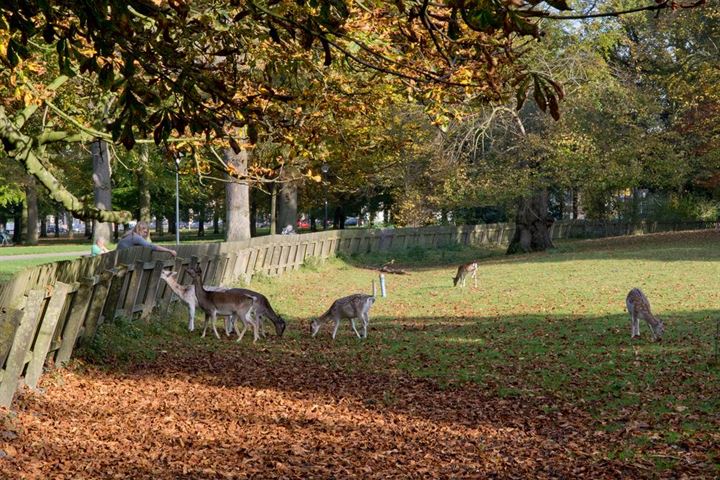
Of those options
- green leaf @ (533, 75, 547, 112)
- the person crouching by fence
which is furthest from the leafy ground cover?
green leaf @ (533, 75, 547, 112)

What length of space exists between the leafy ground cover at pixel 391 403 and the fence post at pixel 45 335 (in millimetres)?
239

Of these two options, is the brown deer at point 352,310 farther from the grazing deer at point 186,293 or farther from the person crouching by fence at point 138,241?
the person crouching by fence at point 138,241

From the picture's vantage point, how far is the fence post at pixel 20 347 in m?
9.61

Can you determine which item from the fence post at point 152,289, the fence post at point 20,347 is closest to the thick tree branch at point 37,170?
the fence post at point 152,289

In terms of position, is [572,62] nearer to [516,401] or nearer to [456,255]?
[456,255]

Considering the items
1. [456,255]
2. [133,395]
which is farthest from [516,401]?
[456,255]

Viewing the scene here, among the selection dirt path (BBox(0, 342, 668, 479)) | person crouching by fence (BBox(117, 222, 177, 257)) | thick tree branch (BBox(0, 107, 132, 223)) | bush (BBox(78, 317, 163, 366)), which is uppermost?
thick tree branch (BBox(0, 107, 132, 223))

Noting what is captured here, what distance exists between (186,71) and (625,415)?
5.59 meters

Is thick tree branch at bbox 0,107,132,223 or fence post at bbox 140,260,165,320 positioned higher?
thick tree branch at bbox 0,107,132,223

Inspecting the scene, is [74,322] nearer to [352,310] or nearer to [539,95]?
[352,310]

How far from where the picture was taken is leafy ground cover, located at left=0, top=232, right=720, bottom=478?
8.62 m

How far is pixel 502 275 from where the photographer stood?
3428 centimetres

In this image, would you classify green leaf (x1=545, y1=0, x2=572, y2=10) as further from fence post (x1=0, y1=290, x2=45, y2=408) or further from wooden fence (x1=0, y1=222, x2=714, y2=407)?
fence post (x1=0, y1=290, x2=45, y2=408)

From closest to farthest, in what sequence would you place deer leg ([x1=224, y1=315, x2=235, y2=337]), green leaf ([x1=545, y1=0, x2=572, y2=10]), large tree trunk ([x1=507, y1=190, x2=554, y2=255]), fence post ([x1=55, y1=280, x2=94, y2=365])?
green leaf ([x1=545, y1=0, x2=572, y2=10]), fence post ([x1=55, y1=280, x2=94, y2=365]), deer leg ([x1=224, y1=315, x2=235, y2=337]), large tree trunk ([x1=507, y1=190, x2=554, y2=255])
